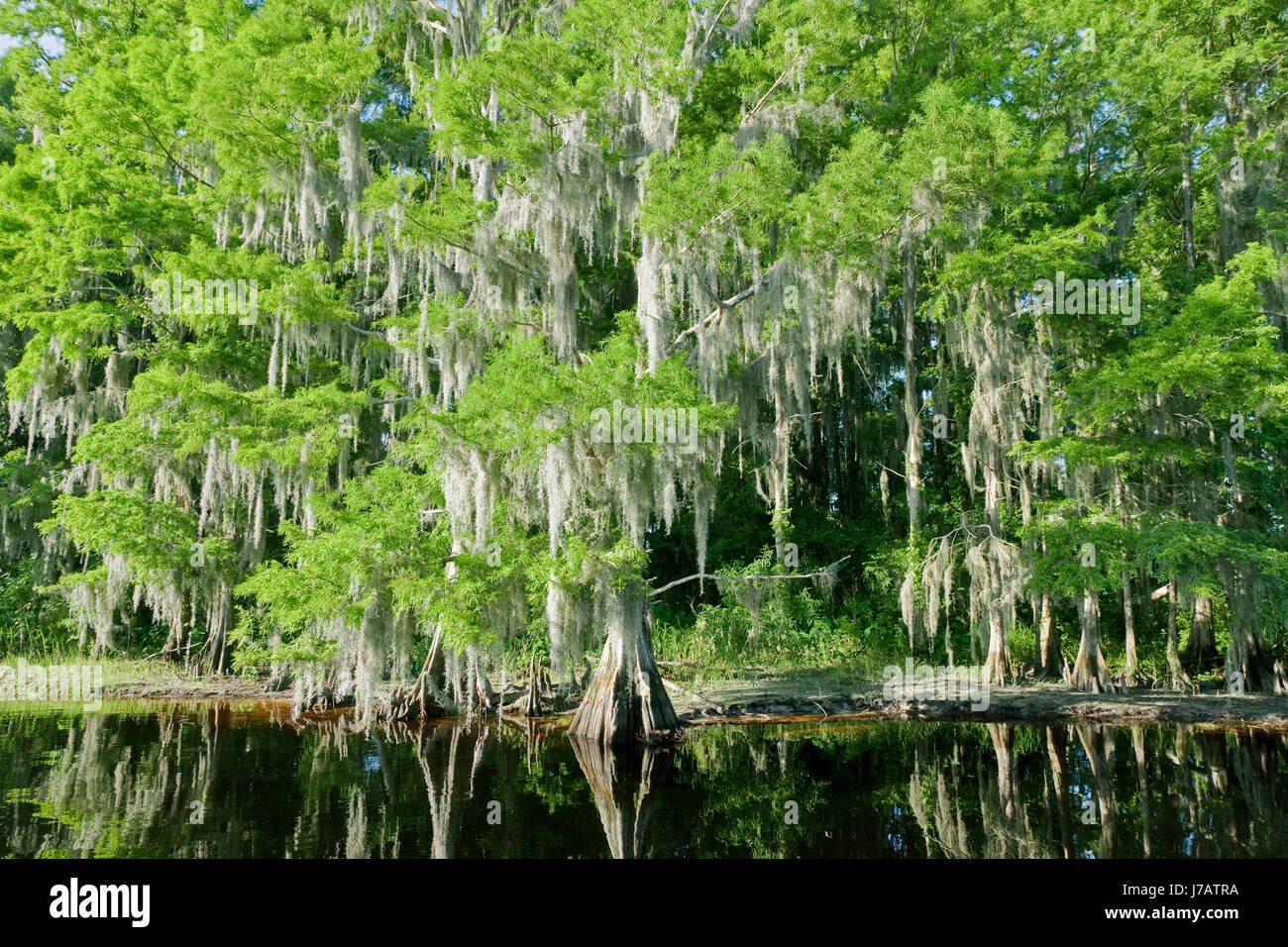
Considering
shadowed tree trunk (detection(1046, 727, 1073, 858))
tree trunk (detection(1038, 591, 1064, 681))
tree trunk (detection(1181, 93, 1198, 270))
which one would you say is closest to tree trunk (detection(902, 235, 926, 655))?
tree trunk (detection(1038, 591, 1064, 681))

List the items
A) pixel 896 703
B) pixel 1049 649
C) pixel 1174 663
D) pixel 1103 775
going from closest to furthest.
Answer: pixel 1103 775
pixel 896 703
pixel 1174 663
pixel 1049 649

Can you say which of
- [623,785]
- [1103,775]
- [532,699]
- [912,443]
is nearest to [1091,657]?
[912,443]

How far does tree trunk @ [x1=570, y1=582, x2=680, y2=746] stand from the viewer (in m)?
10.5

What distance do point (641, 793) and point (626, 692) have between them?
9.59 feet

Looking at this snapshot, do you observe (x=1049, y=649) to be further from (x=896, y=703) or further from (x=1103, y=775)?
(x=1103, y=775)

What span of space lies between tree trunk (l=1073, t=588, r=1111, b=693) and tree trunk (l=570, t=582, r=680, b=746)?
7.06m

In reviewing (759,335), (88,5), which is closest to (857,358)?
(759,335)

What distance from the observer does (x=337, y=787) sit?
7.71m

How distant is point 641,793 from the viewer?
7.80m

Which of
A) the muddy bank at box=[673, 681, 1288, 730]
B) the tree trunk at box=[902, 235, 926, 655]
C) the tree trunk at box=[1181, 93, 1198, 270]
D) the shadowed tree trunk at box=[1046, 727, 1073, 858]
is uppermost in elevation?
the tree trunk at box=[1181, 93, 1198, 270]

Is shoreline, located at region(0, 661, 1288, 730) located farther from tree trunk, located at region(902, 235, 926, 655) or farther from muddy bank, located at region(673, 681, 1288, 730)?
tree trunk, located at region(902, 235, 926, 655)

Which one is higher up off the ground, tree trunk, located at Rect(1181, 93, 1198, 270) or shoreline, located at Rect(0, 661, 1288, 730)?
tree trunk, located at Rect(1181, 93, 1198, 270)

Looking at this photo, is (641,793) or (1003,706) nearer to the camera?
(641,793)

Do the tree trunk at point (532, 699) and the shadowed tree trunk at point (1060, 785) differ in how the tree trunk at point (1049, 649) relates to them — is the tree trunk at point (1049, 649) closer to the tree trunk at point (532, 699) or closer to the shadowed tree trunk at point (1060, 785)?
the shadowed tree trunk at point (1060, 785)
